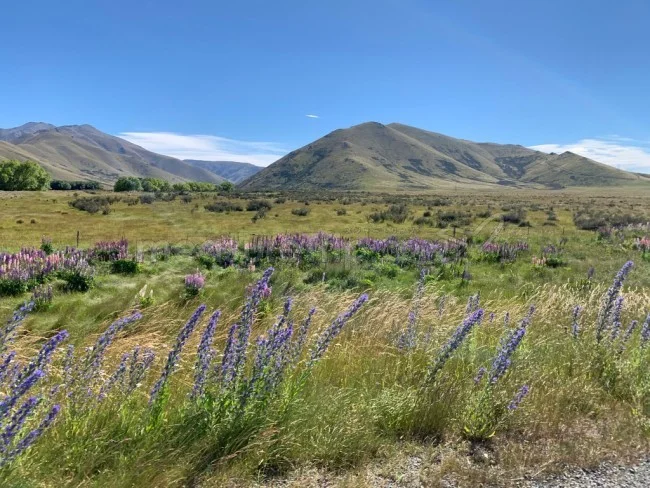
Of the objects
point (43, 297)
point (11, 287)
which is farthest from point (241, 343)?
point (11, 287)

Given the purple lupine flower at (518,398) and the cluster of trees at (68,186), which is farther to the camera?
the cluster of trees at (68,186)

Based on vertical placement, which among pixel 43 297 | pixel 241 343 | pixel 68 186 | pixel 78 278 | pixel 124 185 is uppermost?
pixel 124 185

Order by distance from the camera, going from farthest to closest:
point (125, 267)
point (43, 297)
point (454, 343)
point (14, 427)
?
1. point (125, 267)
2. point (43, 297)
3. point (454, 343)
4. point (14, 427)

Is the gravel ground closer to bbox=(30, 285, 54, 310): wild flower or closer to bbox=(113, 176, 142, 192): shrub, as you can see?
bbox=(30, 285, 54, 310): wild flower

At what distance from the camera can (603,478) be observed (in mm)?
3559

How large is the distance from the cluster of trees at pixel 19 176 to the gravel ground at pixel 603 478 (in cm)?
10805

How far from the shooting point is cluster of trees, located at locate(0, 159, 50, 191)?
8912 centimetres

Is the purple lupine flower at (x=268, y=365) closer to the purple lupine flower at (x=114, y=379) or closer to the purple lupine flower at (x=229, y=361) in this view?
the purple lupine flower at (x=229, y=361)

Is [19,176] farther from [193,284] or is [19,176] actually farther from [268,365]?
[268,365]

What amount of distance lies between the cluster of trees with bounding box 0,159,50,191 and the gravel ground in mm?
108048

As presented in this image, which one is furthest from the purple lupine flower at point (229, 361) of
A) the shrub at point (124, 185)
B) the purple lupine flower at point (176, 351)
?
the shrub at point (124, 185)

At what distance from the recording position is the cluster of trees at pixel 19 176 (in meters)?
89.1

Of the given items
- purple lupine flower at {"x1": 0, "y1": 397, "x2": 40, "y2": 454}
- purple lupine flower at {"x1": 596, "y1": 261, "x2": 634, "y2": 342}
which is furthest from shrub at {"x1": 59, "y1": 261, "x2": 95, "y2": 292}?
purple lupine flower at {"x1": 596, "y1": 261, "x2": 634, "y2": 342}

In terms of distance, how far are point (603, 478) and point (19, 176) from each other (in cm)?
11142
